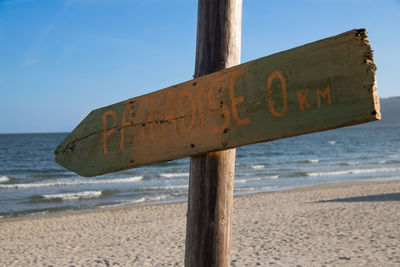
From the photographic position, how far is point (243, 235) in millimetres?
8008

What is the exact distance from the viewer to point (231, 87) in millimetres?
1436

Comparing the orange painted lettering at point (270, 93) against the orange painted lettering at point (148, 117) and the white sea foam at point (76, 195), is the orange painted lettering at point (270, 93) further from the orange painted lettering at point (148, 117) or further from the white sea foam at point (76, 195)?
the white sea foam at point (76, 195)

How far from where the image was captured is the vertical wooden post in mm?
1682

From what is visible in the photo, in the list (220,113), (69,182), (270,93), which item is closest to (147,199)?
(69,182)

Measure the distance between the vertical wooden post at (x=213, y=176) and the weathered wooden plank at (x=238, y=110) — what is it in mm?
201

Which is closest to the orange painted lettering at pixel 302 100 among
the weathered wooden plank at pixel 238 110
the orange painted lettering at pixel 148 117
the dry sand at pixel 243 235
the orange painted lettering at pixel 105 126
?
the weathered wooden plank at pixel 238 110

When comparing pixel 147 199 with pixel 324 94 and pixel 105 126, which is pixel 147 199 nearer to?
pixel 105 126

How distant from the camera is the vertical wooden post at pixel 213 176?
1.68m

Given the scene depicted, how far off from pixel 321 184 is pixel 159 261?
13831 millimetres

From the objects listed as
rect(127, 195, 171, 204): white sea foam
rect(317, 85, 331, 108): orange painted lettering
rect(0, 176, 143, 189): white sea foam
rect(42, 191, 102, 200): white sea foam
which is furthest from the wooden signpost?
rect(0, 176, 143, 189): white sea foam

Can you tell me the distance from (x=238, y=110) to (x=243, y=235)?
277 inches

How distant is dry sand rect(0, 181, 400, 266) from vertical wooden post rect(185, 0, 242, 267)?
4527mm

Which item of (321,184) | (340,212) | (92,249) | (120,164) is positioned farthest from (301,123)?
(321,184)

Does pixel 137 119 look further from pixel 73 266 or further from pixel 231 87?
pixel 73 266
